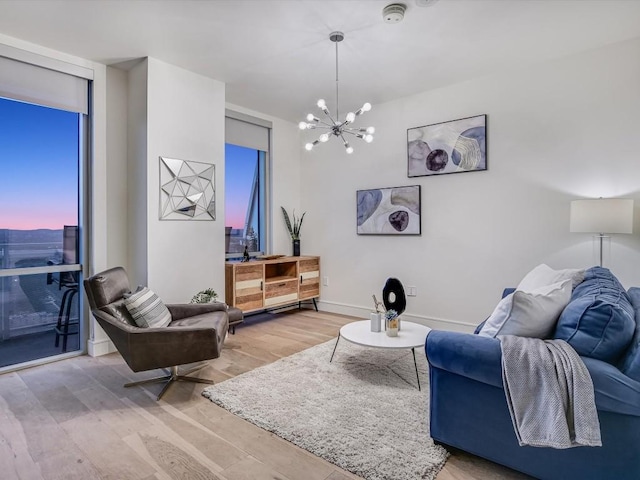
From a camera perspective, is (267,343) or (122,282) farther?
(267,343)

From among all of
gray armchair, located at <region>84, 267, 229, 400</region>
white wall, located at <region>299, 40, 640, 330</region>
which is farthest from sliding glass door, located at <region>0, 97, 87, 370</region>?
white wall, located at <region>299, 40, 640, 330</region>

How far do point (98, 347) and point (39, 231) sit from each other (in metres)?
1.22

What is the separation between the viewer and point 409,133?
4484 mm

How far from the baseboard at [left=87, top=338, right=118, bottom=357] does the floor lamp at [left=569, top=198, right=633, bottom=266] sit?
444cm

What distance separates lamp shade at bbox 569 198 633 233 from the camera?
2848 millimetres

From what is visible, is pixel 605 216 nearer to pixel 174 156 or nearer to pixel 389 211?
pixel 389 211

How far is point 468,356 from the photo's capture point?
177 cm

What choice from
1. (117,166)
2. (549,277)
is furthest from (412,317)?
(117,166)

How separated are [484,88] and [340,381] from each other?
3364 millimetres

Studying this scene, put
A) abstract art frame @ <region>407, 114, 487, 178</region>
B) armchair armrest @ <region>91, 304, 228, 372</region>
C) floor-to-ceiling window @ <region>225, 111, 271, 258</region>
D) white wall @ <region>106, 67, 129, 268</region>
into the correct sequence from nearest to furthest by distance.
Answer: armchair armrest @ <region>91, 304, 228, 372</region>
white wall @ <region>106, 67, 129, 268</region>
abstract art frame @ <region>407, 114, 487, 178</region>
floor-to-ceiling window @ <region>225, 111, 271, 258</region>

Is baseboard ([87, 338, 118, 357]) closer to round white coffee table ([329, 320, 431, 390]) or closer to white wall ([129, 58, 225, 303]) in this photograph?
white wall ([129, 58, 225, 303])

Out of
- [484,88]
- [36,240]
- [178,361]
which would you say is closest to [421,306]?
[484,88]

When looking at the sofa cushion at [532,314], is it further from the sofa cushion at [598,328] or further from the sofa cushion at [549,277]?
the sofa cushion at [549,277]

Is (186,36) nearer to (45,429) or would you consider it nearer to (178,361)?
(178,361)
